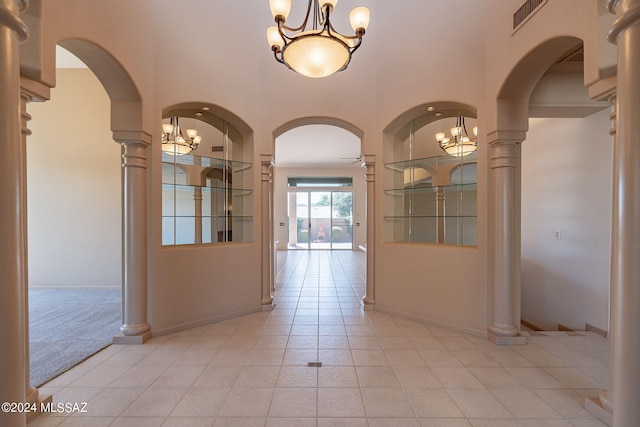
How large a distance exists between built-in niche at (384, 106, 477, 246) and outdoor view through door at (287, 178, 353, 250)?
8.03m

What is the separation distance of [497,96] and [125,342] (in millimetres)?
4824

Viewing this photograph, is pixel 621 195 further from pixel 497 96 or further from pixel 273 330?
pixel 273 330

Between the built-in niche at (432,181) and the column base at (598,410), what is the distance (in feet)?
5.71

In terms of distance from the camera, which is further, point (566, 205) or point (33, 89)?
point (566, 205)

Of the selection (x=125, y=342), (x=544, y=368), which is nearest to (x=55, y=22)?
Answer: (x=125, y=342)

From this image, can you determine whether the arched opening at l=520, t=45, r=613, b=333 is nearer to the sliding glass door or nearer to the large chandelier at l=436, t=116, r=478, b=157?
the large chandelier at l=436, t=116, r=478, b=157

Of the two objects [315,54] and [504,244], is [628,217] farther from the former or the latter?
[315,54]

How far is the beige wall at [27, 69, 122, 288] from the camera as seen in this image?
5.36 metres

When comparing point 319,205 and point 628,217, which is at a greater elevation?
point 319,205

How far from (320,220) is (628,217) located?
11.3 m

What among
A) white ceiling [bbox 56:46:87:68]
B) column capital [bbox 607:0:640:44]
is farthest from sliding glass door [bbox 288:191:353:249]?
column capital [bbox 607:0:640:44]

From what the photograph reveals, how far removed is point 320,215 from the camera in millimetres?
12625

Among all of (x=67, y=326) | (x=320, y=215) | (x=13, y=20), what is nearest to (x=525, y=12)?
(x=13, y=20)

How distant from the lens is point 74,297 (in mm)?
4863
